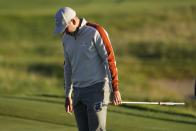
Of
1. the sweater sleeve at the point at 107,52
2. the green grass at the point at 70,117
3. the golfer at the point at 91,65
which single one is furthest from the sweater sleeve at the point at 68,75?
the green grass at the point at 70,117

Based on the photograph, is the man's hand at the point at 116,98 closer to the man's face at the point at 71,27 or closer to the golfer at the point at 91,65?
the golfer at the point at 91,65

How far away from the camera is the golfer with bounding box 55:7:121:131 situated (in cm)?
582

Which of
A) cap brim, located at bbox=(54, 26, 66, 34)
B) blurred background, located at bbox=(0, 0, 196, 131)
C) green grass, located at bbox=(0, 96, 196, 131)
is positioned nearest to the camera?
cap brim, located at bbox=(54, 26, 66, 34)

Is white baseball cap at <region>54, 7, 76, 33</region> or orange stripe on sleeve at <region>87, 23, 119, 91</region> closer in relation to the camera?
white baseball cap at <region>54, 7, 76, 33</region>

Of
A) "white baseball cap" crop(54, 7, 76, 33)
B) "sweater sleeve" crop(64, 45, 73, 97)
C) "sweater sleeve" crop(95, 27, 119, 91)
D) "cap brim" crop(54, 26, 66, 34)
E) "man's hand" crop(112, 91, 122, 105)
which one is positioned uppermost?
"white baseball cap" crop(54, 7, 76, 33)

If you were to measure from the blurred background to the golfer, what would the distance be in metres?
2.38

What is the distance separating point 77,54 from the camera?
5.96m

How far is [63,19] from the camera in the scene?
5.71 meters

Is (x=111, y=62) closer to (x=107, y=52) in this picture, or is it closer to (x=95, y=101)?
(x=107, y=52)

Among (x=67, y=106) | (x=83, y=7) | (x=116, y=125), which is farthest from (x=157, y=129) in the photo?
(x=83, y=7)

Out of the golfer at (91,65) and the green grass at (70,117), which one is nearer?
the golfer at (91,65)

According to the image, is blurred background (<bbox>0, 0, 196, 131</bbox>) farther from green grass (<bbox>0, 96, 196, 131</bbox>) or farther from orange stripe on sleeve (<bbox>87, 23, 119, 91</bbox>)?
orange stripe on sleeve (<bbox>87, 23, 119, 91</bbox>)

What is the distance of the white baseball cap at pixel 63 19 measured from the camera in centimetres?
571

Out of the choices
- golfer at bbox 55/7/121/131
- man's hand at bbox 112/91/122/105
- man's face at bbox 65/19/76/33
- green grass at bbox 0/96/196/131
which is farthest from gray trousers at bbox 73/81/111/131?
green grass at bbox 0/96/196/131
